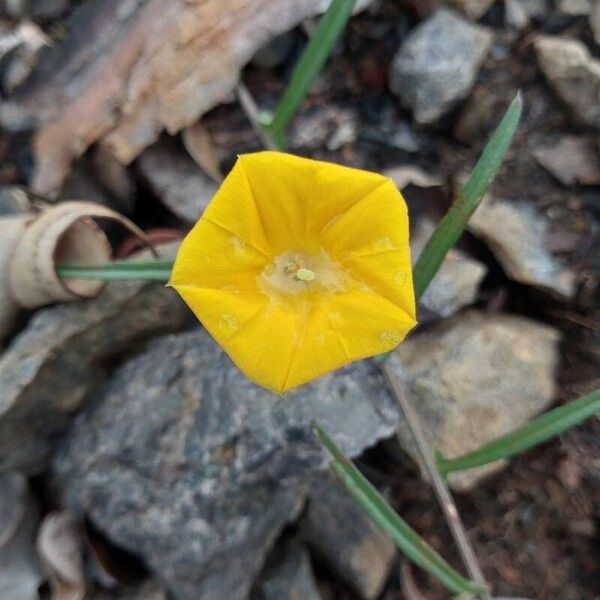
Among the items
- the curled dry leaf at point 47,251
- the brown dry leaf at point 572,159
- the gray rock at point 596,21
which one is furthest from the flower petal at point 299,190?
the gray rock at point 596,21

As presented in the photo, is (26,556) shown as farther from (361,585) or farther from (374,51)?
(374,51)

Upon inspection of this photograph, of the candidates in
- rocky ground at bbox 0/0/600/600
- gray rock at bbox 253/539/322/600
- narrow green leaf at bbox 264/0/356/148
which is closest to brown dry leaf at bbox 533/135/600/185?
→ rocky ground at bbox 0/0/600/600

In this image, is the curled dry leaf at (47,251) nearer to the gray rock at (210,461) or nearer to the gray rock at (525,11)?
the gray rock at (210,461)

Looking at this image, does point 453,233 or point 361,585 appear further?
point 361,585

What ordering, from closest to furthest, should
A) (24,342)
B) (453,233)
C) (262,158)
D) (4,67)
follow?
(262,158)
(453,233)
(24,342)
(4,67)

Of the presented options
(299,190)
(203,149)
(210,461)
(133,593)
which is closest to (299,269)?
(299,190)

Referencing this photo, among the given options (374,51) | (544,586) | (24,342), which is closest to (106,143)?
(24,342)
